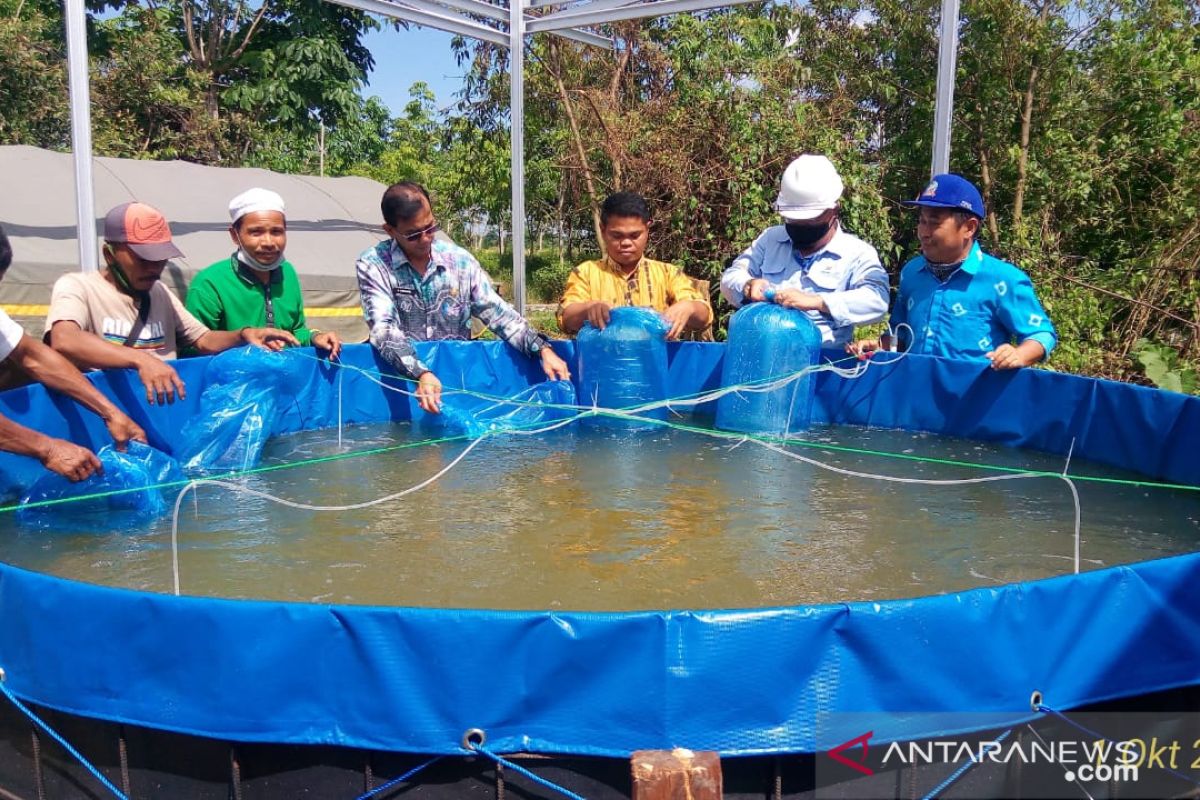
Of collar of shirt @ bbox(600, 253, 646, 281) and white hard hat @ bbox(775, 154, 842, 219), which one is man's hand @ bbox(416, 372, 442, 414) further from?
white hard hat @ bbox(775, 154, 842, 219)

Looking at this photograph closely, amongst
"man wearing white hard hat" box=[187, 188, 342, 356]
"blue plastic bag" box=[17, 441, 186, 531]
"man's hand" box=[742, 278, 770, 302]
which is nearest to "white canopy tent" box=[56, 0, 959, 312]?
"man wearing white hard hat" box=[187, 188, 342, 356]

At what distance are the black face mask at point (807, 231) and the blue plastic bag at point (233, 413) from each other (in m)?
2.59

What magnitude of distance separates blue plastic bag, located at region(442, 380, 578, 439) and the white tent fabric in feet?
14.7

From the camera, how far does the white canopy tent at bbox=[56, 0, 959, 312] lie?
4801 millimetres

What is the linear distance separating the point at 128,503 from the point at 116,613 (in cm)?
171

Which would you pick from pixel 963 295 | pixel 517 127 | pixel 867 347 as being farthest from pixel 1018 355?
pixel 517 127

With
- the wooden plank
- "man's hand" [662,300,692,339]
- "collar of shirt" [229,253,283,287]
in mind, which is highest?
"collar of shirt" [229,253,283,287]

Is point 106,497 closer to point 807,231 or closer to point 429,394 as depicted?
point 429,394

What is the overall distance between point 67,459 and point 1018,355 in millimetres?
3733

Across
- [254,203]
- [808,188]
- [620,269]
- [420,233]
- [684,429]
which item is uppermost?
[808,188]

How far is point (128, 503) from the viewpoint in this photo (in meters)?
3.64

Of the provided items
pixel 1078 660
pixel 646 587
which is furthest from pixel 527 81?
pixel 1078 660

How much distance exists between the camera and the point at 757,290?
4.89 m

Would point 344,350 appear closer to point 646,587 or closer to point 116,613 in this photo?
point 646,587
